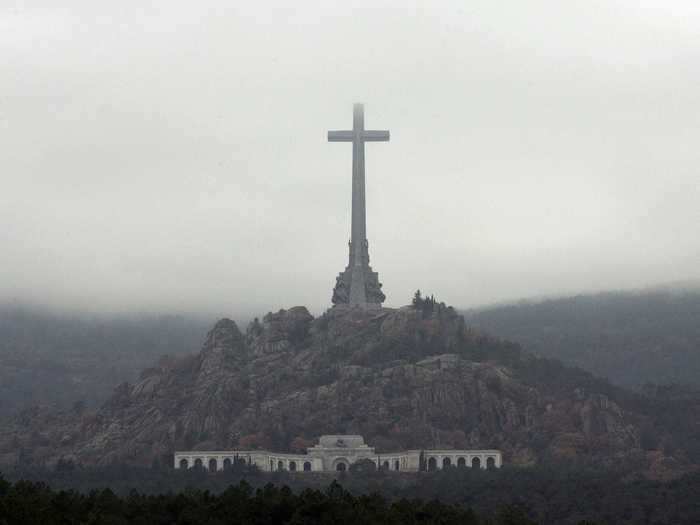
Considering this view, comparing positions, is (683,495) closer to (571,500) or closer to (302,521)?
(571,500)

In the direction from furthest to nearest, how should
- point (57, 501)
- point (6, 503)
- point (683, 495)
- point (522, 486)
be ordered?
point (522, 486) < point (683, 495) < point (57, 501) < point (6, 503)

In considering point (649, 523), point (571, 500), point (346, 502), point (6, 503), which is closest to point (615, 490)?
point (571, 500)

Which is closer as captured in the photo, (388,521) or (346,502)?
(388,521)

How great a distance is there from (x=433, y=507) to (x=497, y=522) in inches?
184

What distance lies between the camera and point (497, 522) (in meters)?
141

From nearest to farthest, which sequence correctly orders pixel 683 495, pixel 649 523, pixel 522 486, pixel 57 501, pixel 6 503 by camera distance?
pixel 6 503, pixel 57 501, pixel 649 523, pixel 683 495, pixel 522 486

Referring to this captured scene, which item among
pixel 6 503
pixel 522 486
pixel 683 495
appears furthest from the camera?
pixel 522 486

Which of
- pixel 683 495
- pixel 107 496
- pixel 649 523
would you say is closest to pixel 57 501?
pixel 107 496

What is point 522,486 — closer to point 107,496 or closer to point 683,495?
point 683,495

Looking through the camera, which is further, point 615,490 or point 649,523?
point 615,490

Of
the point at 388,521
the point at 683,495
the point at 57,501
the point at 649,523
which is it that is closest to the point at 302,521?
the point at 388,521

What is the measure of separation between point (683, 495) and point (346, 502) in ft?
167

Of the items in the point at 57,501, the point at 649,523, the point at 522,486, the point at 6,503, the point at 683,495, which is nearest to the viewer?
the point at 6,503

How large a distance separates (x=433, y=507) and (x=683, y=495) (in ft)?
165
